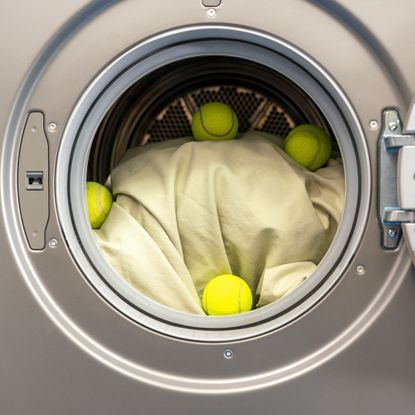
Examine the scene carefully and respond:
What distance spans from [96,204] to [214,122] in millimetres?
265

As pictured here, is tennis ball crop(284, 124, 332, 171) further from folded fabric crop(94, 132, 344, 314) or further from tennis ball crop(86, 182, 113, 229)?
tennis ball crop(86, 182, 113, 229)

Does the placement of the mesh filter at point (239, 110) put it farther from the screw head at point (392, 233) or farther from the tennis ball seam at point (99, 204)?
the screw head at point (392, 233)

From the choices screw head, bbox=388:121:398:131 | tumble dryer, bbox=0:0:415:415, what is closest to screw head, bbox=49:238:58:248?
tumble dryer, bbox=0:0:415:415

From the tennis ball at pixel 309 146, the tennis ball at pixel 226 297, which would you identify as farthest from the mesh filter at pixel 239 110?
the tennis ball at pixel 226 297

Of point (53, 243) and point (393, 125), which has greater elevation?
point (393, 125)

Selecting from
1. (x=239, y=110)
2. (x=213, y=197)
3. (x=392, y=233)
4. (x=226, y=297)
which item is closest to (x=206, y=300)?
(x=226, y=297)

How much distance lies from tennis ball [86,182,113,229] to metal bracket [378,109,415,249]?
0.45 m

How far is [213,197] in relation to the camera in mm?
1068

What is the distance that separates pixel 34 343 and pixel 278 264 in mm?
396

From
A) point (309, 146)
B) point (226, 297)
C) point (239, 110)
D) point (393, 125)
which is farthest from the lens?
point (239, 110)

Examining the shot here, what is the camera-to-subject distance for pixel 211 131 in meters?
1.19

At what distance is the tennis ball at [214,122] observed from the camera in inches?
46.8

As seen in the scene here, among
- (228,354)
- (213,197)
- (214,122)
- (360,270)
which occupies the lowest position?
(228,354)

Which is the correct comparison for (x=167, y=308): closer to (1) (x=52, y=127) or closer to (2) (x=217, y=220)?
(2) (x=217, y=220)
